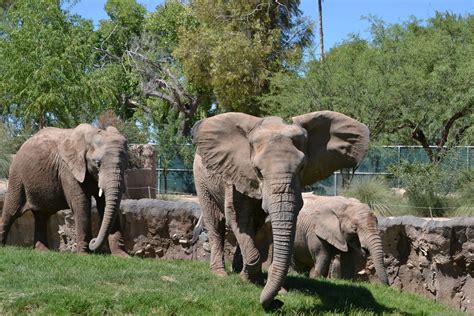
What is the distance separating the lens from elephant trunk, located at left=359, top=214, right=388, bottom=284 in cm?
1175

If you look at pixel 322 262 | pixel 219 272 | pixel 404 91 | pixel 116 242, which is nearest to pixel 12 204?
pixel 116 242

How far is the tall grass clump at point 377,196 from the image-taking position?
66.8 feet

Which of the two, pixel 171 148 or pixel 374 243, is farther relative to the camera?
pixel 171 148

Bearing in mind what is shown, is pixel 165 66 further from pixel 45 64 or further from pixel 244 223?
pixel 244 223

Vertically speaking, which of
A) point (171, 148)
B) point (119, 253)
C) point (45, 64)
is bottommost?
point (119, 253)

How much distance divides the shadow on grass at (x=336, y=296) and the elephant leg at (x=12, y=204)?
5795 mm

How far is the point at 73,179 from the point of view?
543 inches

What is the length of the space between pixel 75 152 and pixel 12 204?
2.17 metres

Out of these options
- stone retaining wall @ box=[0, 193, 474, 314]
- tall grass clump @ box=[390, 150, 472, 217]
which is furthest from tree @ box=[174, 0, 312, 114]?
stone retaining wall @ box=[0, 193, 474, 314]

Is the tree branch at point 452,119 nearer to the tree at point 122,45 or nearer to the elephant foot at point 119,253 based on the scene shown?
the elephant foot at point 119,253

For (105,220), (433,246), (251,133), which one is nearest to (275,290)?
(251,133)

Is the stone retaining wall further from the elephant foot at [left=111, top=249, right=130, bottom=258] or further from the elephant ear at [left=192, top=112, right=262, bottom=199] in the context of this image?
the elephant ear at [left=192, top=112, right=262, bottom=199]

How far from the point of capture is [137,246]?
1645cm

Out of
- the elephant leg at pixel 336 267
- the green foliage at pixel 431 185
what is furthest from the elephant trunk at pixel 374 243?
the green foliage at pixel 431 185
